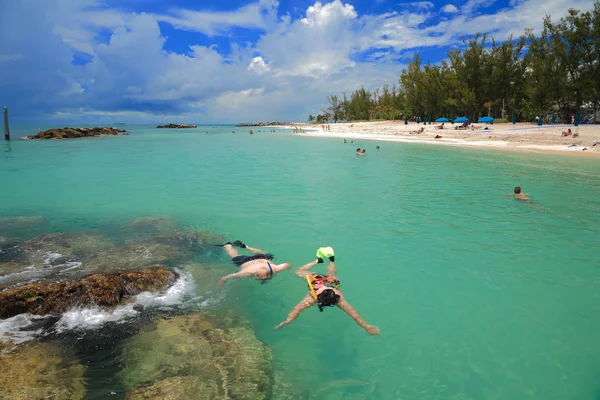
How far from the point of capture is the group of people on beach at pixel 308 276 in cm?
620

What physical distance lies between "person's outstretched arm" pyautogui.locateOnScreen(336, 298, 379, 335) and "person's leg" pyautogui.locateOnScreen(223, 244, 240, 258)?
357 cm

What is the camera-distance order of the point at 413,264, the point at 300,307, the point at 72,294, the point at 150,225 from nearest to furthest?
the point at 72,294
the point at 300,307
the point at 413,264
the point at 150,225

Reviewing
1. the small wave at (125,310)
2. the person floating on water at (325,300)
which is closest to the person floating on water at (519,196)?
the person floating on water at (325,300)

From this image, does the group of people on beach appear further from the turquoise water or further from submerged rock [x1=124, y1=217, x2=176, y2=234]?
submerged rock [x1=124, y1=217, x2=176, y2=234]

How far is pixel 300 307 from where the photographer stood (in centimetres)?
635

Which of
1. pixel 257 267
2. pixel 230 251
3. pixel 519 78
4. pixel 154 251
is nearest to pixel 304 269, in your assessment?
pixel 257 267

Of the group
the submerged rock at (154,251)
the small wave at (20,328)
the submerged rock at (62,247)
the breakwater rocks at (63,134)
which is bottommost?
the small wave at (20,328)

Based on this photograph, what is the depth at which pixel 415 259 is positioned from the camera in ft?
28.7

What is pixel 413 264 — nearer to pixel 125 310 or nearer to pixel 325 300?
pixel 325 300

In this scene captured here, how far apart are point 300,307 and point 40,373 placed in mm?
3844

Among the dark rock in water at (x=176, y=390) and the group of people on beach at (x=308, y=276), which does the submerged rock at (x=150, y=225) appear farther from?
the dark rock in water at (x=176, y=390)

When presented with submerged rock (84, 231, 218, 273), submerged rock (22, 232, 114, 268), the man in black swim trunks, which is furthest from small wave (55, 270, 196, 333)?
submerged rock (22, 232, 114, 268)

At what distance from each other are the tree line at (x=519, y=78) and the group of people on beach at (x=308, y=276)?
175 feet

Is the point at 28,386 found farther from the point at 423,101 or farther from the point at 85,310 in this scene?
the point at 423,101
